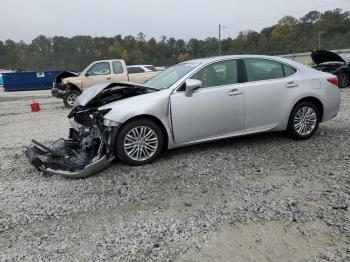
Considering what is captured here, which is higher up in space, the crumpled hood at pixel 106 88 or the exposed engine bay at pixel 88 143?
the crumpled hood at pixel 106 88

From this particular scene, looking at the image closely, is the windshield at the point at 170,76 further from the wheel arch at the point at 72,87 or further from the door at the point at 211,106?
the wheel arch at the point at 72,87

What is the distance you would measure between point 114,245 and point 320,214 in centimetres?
207

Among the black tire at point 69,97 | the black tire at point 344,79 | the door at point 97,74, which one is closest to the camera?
the black tire at point 69,97

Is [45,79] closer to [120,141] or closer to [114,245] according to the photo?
[120,141]

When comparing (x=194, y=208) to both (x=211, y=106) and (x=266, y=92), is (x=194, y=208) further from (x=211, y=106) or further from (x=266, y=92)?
(x=266, y=92)

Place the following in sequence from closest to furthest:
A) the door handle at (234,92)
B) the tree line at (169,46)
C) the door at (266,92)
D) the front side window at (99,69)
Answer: the door handle at (234,92) < the door at (266,92) < the front side window at (99,69) < the tree line at (169,46)

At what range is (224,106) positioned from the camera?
230 inches

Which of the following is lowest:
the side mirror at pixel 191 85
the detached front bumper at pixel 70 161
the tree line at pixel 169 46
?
the detached front bumper at pixel 70 161

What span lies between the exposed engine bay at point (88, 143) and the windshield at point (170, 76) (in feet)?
1.15

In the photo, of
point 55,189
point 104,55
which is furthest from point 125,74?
point 104,55

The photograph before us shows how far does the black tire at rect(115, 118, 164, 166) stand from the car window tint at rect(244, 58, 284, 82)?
71.4 inches

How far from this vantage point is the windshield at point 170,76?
5.97 meters

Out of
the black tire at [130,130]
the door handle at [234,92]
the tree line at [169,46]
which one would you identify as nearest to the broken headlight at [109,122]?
the black tire at [130,130]

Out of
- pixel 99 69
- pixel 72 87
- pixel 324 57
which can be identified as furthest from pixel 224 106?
pixel 324 57
